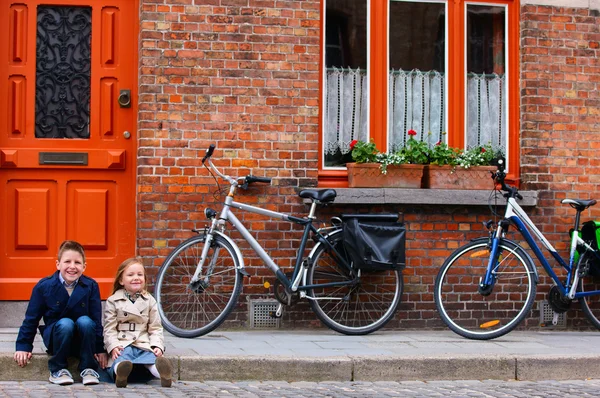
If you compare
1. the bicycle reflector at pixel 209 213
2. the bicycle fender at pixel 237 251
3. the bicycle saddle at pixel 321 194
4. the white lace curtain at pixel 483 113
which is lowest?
the bicycle fender at pixel 237 251

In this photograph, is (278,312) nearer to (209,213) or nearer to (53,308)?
(209,213)

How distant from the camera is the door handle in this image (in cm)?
820

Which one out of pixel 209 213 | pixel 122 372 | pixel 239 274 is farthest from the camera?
pixel 209 213

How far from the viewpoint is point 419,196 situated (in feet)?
27.2

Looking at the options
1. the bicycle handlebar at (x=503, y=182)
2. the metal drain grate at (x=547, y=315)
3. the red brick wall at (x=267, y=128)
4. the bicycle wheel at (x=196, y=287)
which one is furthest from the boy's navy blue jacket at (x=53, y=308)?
the metal drain grate at (x=547, y=315)

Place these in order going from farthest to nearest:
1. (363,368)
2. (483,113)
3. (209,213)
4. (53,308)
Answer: (483,113), (209,213), (363,368), (53,308)

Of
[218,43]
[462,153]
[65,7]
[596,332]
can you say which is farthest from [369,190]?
[65,7]

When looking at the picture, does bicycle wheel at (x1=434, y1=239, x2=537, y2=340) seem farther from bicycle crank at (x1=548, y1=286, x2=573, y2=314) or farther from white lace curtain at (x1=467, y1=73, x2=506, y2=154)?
white lace curtain at (x1=467, y1=73, x2=506, y2=154)

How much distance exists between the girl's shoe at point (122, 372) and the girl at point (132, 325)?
0.12ft

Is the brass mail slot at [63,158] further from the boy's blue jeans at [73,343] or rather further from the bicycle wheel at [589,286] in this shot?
the bicycle wheel at [589,286]

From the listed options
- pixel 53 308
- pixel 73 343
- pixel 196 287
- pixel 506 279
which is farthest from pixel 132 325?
pixel 506 279

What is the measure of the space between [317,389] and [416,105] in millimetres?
3471

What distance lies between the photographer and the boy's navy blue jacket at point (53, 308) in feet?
20.5

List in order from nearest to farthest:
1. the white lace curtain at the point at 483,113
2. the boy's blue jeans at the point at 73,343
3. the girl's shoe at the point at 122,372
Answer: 1. the girl's shoe at the point at 122,372
2. the boy's blue jeans at the point at 73,343
3. the white lace curtain at the point at 483,113
